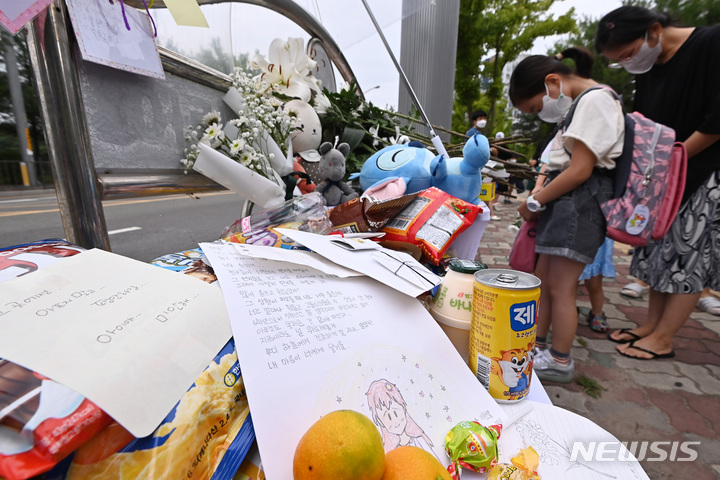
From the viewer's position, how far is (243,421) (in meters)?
0.41

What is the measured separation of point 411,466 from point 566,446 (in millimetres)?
293

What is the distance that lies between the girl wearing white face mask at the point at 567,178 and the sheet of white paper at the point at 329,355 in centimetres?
126

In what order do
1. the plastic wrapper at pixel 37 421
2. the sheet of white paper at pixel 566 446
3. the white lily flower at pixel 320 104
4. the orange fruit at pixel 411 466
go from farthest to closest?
1. the white lily flower at pixel 320 104
2. the sheet of white paper at pixel 566 446
3. the orange fruit at pixel 411 466
4. the plastic wrapper at pixel 37 421

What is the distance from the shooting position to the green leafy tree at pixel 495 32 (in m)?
10.8

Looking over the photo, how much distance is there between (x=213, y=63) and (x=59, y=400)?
120cm

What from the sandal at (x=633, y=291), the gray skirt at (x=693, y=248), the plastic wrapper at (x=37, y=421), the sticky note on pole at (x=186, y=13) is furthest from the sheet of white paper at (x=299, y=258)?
the sandal at (x=633, y=291)

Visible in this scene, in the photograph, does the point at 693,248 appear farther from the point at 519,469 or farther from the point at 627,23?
the point at 519,469

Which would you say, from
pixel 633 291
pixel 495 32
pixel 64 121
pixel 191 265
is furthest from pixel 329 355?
pixel 495 32

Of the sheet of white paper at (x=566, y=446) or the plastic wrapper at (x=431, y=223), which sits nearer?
the sheet of white paper at (x=566, y=446)

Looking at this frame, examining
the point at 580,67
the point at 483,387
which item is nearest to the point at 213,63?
the point at 483,387

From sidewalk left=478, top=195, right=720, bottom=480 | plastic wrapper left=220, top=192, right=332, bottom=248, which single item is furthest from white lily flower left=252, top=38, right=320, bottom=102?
sidewalk left=478, top=195, right=720, bottom=480

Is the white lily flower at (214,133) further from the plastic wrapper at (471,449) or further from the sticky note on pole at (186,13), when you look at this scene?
the plastic wrapper at (471,449)

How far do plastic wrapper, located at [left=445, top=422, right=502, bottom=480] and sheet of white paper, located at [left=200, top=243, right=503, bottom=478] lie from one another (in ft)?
0.06

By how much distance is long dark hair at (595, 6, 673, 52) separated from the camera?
1612 mm
